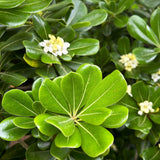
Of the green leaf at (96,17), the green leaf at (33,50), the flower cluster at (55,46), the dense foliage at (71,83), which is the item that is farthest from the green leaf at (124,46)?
the green leaf at (33,50)

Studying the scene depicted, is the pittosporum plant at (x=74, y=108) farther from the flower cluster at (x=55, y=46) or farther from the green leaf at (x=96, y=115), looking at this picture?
the flower cluster at (x=55, y=46)

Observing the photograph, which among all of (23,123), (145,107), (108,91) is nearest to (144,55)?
(145,107)

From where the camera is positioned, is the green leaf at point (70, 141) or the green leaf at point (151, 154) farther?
the green leaf at point (151, 154)

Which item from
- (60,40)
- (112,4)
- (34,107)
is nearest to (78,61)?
(60,40)

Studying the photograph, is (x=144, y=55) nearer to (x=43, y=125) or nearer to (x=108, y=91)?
(x=108, y=91)

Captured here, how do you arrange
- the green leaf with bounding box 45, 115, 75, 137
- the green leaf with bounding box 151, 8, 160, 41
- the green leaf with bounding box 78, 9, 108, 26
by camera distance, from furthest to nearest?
the green leaf with bounding box 151, 8, 160, 41
the green leaf with bounding box 78, 9, 108, 26
the green leaf with bounding box 45, 115, 75, 137

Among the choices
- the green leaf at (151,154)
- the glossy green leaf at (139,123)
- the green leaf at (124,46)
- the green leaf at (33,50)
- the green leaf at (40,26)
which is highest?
the green leaf at (40,26)

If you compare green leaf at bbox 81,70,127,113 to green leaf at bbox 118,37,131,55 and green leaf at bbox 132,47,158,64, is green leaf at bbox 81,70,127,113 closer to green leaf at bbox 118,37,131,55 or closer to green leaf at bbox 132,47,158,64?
green leaf at bbox 132,47,158,64

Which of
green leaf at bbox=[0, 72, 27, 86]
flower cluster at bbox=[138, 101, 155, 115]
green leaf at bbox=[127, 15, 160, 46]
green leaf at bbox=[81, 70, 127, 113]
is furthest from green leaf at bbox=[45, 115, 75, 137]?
green leaf at bbox=[127, 15, 160, 46]
